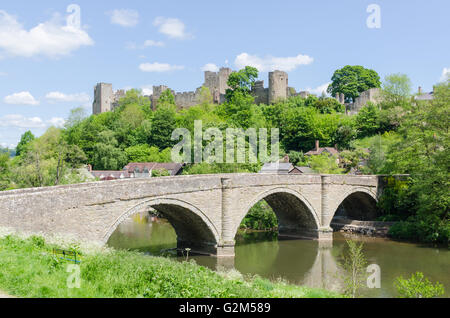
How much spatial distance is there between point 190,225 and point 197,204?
7.10 ft

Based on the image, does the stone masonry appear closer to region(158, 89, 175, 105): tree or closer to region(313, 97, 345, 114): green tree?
region(158, 89, 175, 105): tree

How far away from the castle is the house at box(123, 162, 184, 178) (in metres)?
17.8

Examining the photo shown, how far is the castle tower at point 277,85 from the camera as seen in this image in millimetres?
61156

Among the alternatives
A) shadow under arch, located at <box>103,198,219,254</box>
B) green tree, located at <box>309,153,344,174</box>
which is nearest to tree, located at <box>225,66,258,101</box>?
green tree, located at <box>309,153,344,174</box>

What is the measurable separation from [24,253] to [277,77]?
55.1 m

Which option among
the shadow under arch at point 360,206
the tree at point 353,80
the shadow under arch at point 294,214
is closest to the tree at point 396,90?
the tree at point 353,80

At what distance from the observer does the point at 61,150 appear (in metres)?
33.7

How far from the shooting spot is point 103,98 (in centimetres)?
7694

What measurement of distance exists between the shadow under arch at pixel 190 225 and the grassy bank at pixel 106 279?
24.2 feet

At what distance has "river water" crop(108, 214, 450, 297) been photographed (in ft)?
56.3

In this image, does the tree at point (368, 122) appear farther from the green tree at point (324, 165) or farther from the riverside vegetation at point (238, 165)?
the green tree at point (324, 165)

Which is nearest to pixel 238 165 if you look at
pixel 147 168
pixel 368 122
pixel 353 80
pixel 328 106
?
pixel 147 168
